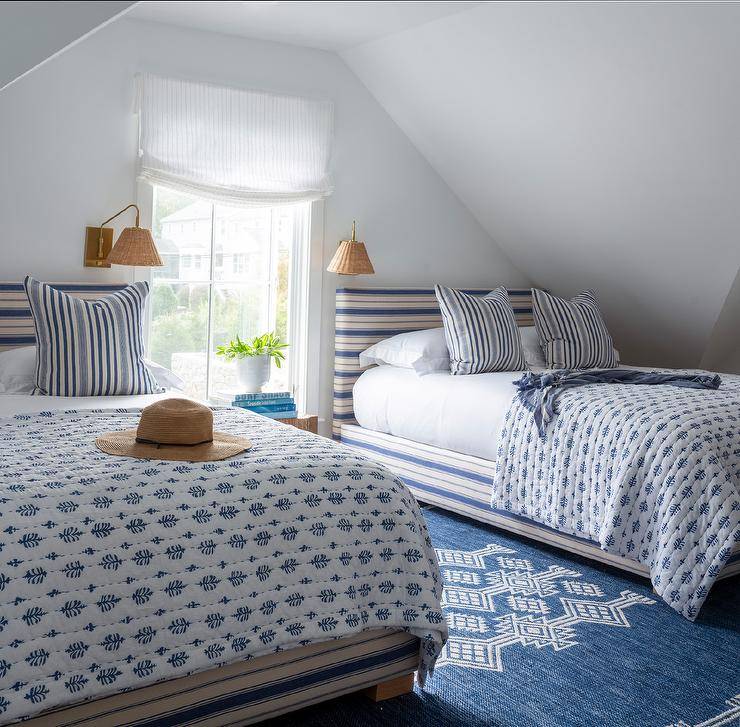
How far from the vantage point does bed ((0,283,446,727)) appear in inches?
67.1

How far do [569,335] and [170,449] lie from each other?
285 centimetres

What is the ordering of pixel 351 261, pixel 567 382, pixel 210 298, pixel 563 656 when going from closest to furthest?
pixel 563 656 < pixel 567 382 < pixel 210 298 < pixel 351 261

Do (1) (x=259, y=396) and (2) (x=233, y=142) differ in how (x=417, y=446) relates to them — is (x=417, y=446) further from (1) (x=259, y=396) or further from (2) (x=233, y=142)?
(2) (x=233, y=142)

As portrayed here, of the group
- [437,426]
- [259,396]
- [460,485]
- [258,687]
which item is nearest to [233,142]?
[259,396]

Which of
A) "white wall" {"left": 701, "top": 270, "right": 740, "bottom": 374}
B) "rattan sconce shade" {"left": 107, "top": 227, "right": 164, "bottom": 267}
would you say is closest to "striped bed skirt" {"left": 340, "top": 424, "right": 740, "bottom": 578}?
"rattan sconce shade" {"left": 107, "top": 227, "right": 164, "bottom": 267}

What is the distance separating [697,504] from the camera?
291 centimetres

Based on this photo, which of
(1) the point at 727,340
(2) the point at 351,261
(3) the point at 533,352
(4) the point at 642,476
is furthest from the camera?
(1) the point at 727,340

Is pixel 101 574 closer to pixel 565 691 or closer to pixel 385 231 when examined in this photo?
pixel 565 691

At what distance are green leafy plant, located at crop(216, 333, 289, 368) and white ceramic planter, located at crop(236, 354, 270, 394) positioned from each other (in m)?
0.03

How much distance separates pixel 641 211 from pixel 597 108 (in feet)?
2.41

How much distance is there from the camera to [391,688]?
2.25 meters

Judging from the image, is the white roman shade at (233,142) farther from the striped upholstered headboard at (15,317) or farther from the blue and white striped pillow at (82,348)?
the blue and white striped pillow at (82,348)

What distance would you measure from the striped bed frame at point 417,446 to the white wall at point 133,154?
139 mm

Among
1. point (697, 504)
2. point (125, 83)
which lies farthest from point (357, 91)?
point (697, 504)
